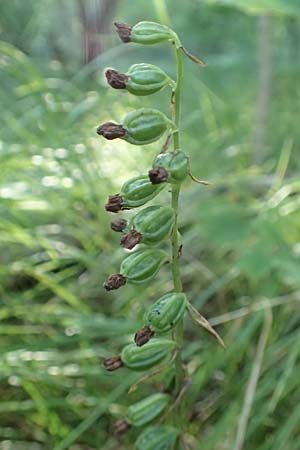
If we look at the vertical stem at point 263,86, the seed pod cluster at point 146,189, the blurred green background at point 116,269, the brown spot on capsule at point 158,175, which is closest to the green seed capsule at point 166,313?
the seed pod cluster at point 146,189

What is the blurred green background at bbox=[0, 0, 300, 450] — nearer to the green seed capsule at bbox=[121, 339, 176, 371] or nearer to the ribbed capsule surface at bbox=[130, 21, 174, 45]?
the green seed capsule at bbox=[121, 339, 176, 371]

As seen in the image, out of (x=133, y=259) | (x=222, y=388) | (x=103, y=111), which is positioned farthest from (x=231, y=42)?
(x=133, y=259)

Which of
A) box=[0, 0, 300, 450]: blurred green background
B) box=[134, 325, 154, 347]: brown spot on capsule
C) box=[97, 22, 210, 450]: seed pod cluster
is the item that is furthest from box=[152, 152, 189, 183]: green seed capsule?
box=[0, 0, 300, 450]: blurred green background

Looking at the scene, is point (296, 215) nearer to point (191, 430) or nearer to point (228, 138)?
point (191, 430)

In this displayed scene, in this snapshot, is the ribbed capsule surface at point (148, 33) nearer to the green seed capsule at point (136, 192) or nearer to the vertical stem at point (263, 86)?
the green seed capsule at point (136, 192)

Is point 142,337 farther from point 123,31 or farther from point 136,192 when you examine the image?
point 123,31
